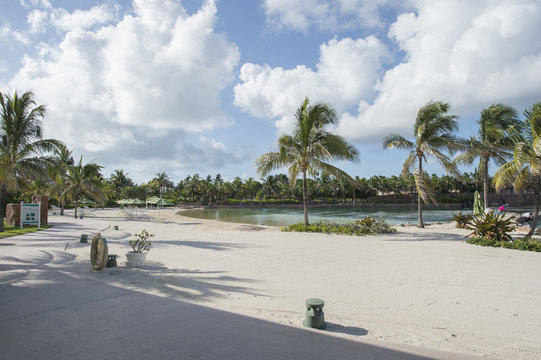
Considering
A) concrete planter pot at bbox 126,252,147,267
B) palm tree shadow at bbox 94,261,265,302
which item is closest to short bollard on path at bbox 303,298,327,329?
palm tree shadow at bbox 94,261,265,302

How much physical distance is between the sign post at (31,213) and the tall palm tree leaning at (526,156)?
21.5 m

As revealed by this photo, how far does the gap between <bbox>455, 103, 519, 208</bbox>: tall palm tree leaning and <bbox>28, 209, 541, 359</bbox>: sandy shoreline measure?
9.14 metres

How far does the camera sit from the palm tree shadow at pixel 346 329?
3617 millimetres

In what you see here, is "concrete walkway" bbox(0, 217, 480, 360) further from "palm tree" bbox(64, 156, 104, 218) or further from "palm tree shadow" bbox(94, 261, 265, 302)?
"palm tree" bbox(64, 156, 104, 218)

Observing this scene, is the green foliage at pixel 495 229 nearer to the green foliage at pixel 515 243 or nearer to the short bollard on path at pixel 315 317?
the green foliage at pixel 515 243

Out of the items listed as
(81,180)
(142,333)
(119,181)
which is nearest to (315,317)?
(142,333)

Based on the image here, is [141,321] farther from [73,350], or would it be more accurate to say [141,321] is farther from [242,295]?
[242,295]

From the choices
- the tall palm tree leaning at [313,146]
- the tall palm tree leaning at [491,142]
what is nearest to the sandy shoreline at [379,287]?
the tall palm tree leaning at [313,146]

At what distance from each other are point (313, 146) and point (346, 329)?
11780 mm

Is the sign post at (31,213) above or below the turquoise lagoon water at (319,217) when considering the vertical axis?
above

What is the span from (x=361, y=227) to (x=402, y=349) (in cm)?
1116

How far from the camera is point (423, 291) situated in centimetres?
529

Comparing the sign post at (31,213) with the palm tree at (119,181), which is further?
the palm tree at (119,181)

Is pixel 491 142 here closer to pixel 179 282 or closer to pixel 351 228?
pixel 351 228
